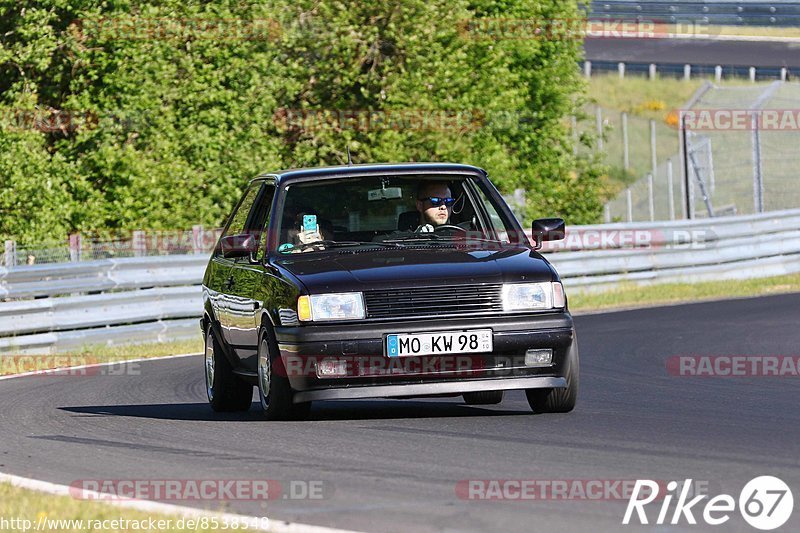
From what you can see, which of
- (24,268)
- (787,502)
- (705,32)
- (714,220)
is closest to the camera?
(787,502)

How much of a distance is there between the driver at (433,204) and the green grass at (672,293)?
39.6 feet

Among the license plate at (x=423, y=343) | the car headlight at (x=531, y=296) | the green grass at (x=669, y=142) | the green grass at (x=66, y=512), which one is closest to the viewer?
the green grass at (x=66, y=512)

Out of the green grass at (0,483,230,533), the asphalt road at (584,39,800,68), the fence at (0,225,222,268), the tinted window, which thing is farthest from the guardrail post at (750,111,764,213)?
the asphalt road at (584,39,800,68)

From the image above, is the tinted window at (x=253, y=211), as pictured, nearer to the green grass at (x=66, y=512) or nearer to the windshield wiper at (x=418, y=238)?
the windshield wiper at (x=418, y=238)

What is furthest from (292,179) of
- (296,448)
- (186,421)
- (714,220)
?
(714,220)

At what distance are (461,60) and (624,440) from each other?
87.3ft

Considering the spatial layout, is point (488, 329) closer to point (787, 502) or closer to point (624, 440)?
point (624, 440)

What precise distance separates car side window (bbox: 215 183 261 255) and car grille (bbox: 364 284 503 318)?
2361mm

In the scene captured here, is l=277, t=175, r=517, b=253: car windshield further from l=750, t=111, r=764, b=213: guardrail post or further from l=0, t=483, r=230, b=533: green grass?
l=750, t=111, r=764, b=213: guardrail post

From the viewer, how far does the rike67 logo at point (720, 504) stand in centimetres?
574

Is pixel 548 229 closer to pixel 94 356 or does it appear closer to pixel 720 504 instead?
pixel 720 504

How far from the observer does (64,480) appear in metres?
7.51

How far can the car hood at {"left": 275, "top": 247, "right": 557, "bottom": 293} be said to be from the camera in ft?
30.0

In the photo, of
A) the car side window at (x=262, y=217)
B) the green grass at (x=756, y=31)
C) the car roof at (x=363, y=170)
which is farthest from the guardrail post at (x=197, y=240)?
the green grass at (x=756, y=31)
